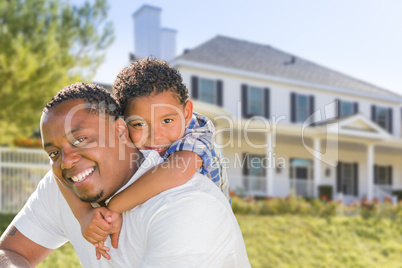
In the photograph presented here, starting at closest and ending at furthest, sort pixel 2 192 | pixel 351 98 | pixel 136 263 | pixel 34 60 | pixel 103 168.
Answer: pixel 136 263, pixel 103 168, pixel 34 60, pixel 2 192, pixel 351 98

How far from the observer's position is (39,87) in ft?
36.7

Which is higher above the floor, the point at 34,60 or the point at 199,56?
the point at 199,56

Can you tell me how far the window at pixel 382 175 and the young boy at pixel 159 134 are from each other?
23.5m

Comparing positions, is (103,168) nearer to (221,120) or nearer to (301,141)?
(221,120)

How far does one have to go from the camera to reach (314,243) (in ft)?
33.1

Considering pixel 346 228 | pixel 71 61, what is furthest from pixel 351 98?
pixel 71 61

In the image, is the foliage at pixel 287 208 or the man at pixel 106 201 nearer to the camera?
the man at pixel 106 201

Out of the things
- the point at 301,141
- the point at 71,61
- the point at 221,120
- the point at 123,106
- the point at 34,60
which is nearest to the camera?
the point at 123,106

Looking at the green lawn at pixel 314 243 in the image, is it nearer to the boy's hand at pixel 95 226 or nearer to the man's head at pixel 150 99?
the man's head at pixel 150 99

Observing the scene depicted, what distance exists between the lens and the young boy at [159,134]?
1.97 meters

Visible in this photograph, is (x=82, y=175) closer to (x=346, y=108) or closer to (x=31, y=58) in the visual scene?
(x=31, y=58)

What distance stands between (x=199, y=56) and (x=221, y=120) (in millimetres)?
3989

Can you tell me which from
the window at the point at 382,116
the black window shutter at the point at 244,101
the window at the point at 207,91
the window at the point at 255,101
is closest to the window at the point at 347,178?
the window at the point at 382,116

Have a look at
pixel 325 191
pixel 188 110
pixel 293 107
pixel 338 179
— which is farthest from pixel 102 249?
pixel 338 179
